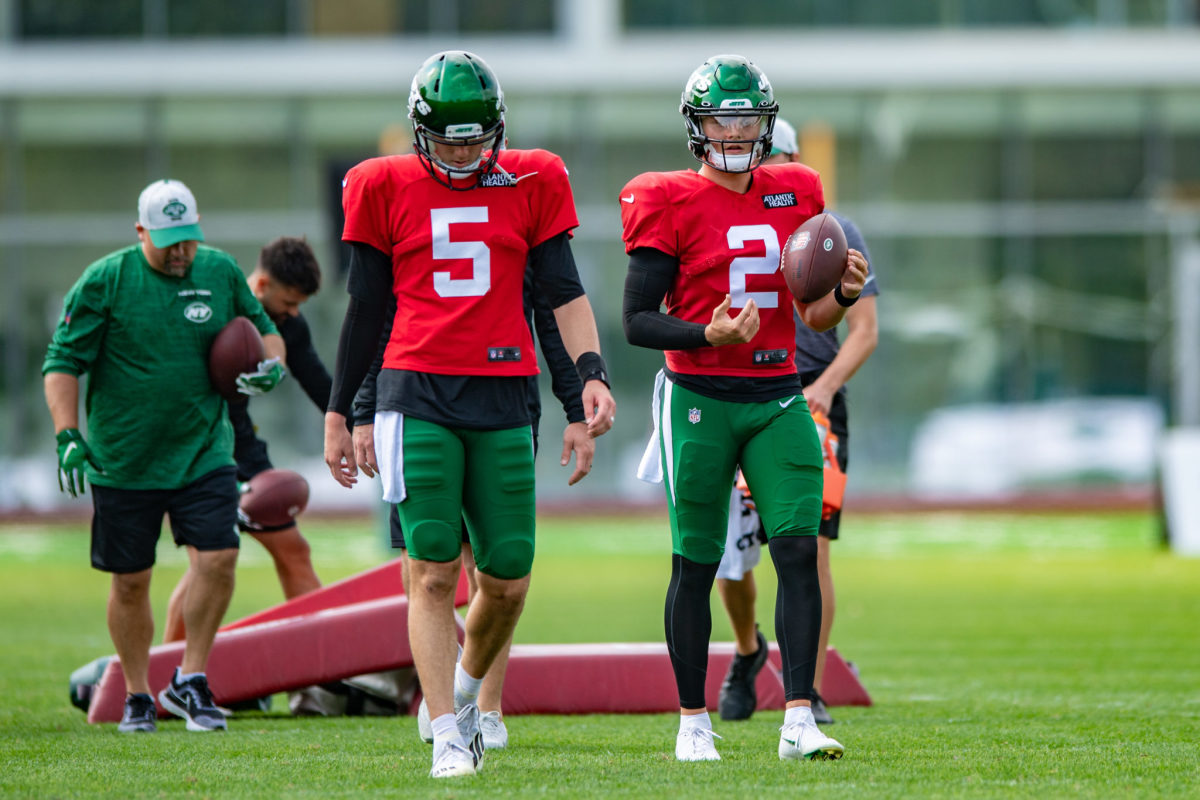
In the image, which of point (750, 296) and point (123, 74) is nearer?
point (750, 296)

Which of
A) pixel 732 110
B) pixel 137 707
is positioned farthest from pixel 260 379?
pixel 732 110

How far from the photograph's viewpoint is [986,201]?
25.8 m

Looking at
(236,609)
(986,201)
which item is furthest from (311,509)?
(236,609)

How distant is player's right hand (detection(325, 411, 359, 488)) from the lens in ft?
16.5

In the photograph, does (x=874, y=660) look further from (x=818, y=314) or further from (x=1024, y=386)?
(x=1024, y=386)

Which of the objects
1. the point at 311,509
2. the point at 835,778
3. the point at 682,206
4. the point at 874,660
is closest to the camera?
the point at 835,778

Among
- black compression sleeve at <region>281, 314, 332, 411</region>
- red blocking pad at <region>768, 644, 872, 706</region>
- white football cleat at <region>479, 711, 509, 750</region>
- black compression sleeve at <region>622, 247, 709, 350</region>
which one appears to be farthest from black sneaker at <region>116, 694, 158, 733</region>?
red blocking pad at <region>768, 644, 872, 706</region>

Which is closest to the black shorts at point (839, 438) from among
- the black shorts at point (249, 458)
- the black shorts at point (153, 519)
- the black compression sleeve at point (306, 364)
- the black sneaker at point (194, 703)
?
the black compression sleeve at point (306, 364)

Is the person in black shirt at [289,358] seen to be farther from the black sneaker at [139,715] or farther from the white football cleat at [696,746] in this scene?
the white football cleat at [696,746]

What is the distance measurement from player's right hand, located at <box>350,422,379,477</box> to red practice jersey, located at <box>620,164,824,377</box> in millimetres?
1007

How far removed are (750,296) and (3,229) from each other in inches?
887

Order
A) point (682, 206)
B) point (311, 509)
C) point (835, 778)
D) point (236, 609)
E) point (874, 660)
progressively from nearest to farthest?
point (835, 778), point (682, 206), point (874, 660), point (236, 609), point (311, 509)

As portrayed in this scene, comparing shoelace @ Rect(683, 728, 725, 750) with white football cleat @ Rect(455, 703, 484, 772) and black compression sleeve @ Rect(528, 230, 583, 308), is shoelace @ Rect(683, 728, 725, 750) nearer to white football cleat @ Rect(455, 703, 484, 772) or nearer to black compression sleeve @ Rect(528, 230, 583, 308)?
white football cleat @ Rect(455, 703, 484, 772)

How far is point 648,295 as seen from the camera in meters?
5.31
